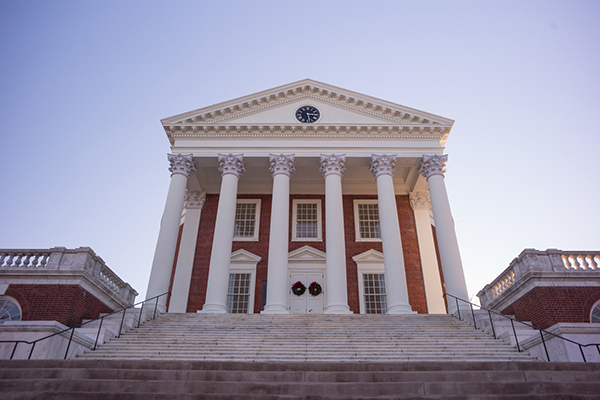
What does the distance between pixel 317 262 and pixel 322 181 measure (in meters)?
5.17

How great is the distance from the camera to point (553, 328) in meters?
12.2

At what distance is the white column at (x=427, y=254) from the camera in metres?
24.4

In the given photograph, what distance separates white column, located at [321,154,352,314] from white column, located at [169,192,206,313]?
8625mm

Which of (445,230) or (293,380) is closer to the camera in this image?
(293,380)

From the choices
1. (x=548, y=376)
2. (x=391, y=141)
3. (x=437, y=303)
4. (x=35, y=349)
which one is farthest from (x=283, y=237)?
(x=548, y=376)

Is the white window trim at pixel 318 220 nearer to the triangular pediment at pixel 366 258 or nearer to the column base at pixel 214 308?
the triangular pediment at pixel 366 258

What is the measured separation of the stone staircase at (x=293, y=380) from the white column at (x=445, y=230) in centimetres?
1074

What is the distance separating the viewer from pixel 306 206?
1099 inches

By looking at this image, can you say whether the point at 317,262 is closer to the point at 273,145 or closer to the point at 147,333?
the point at 273,145

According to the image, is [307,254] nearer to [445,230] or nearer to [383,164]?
[383,164]

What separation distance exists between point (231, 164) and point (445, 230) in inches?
444

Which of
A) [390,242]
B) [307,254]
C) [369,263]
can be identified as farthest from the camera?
[307,254]

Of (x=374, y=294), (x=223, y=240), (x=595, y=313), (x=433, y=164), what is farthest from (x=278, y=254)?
(x=595, y=313)

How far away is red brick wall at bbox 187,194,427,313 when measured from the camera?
2483 centimetres
